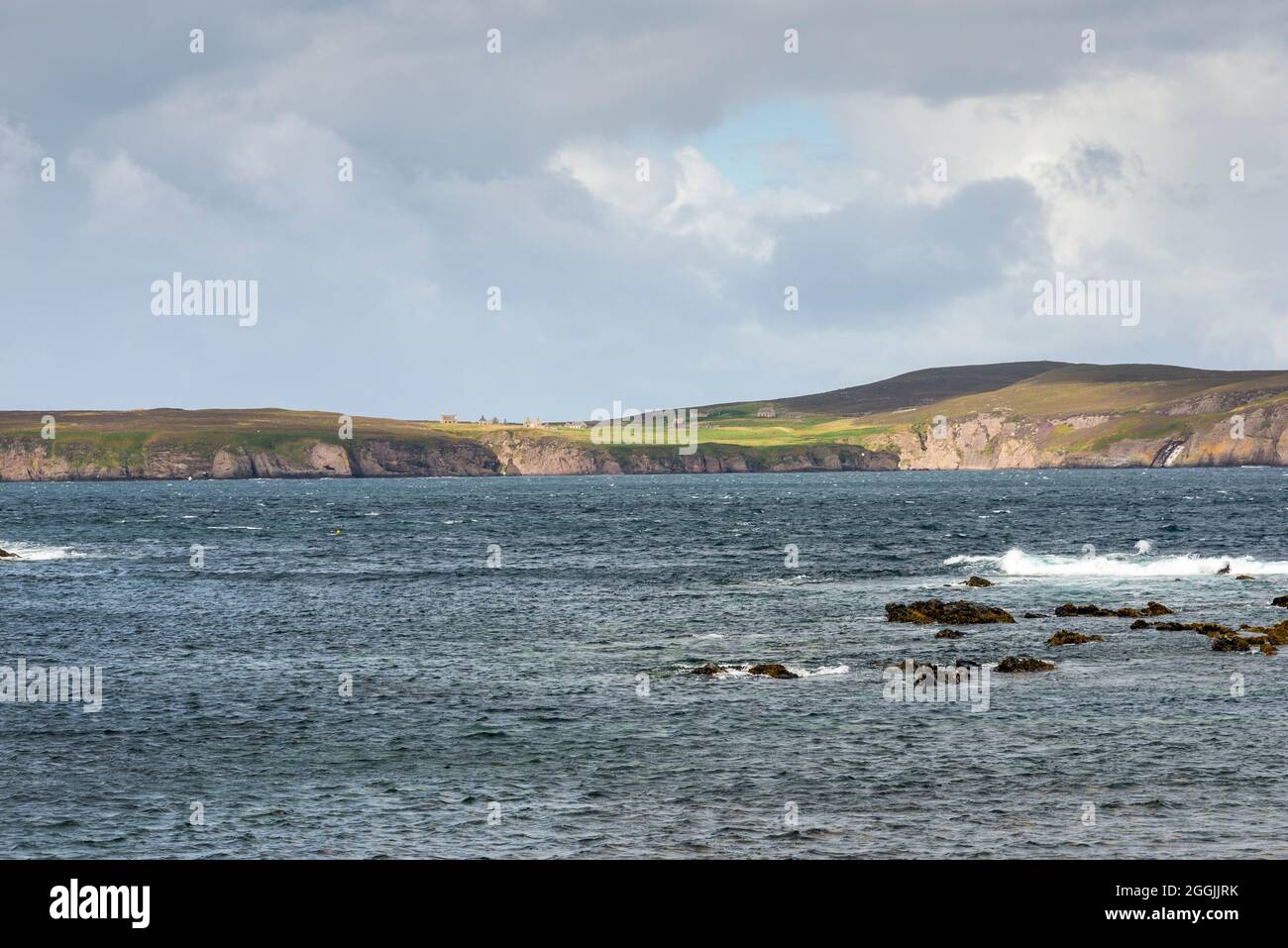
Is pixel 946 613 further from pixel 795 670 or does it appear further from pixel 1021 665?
pixel 795 670

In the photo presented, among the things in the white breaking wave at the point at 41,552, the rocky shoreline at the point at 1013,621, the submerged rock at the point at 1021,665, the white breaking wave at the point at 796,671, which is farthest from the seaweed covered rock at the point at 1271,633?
the white breaking wave at the point at 41,552

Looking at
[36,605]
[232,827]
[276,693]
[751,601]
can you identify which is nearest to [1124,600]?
[751,601]

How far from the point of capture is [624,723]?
3431 cm

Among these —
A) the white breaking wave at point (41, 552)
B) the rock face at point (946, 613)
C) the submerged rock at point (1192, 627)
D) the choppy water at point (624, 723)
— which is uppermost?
the white breaking wave at point (41, 552)

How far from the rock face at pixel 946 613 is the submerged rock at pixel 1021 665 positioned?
10847mm

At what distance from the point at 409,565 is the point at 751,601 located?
34.9m

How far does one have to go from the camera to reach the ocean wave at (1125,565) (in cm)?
7512

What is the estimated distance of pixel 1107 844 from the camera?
22781 millimetres

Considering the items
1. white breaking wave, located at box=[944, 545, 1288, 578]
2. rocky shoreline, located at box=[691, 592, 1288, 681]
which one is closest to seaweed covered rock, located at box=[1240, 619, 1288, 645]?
rocky shoreline, located at box=[691, 592, 1288, 681]

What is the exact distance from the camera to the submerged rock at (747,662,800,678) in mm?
41219

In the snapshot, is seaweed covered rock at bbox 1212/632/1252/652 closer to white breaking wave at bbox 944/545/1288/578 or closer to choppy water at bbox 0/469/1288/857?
choppy water at bbox 0/469/1288/857

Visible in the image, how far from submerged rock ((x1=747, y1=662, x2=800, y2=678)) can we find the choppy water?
2.84 ft

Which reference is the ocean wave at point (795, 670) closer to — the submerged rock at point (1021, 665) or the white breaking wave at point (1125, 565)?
the submerged rock at point (1021, 665)
